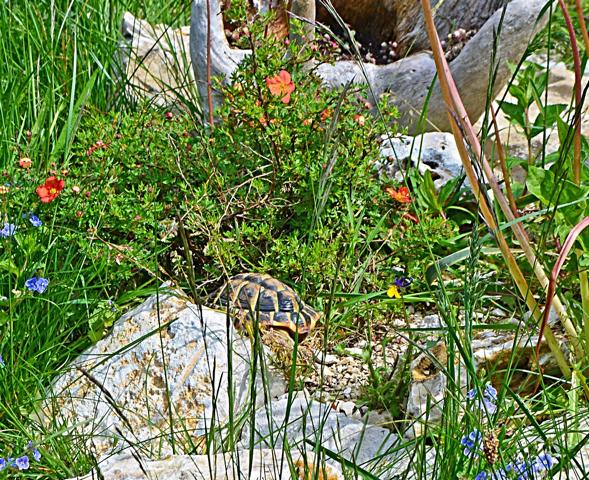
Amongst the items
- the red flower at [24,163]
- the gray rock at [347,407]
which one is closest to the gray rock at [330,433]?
the gray rock at [347,407]

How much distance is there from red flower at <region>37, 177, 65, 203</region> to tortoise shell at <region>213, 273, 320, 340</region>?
0.66 metres

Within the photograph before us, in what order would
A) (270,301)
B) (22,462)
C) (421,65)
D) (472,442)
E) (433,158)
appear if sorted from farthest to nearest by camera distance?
(421,65) → (433,158) → (270,301) → (22,462) → (472,442)

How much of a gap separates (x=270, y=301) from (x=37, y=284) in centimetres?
78

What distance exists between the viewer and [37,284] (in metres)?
2.53

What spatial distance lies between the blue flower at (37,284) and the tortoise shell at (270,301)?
60cm

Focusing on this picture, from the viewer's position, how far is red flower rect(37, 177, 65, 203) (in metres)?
2.90

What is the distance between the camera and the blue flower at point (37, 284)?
2.52 meters

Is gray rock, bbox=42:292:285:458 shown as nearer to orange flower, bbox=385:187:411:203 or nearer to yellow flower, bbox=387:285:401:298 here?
yellow flower, bbox=387:285:401:298

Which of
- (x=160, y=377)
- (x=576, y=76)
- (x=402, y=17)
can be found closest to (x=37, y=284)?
(x=160, y=377)

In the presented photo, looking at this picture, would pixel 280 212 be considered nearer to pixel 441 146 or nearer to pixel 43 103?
pixel 441 146

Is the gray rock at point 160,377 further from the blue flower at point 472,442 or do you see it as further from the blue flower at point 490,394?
the blue flower at point 472,442

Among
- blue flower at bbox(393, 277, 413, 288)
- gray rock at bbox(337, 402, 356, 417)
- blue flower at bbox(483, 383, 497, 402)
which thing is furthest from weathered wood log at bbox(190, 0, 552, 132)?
blue flower at bbox(483, 383, 497, 402)

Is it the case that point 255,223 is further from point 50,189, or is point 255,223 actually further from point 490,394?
point 490,394

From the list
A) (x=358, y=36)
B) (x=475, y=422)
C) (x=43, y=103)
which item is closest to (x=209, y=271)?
(x=43, y=103)
